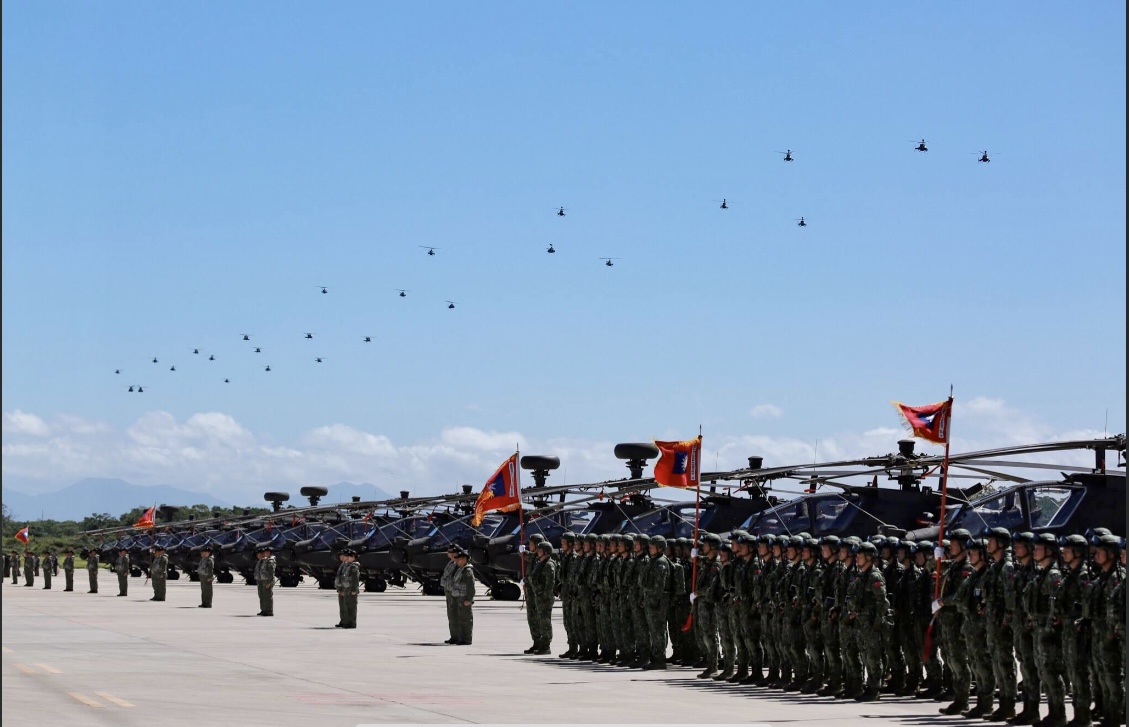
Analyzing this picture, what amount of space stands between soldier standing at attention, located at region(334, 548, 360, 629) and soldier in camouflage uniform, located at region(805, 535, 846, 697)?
1088 centimetres

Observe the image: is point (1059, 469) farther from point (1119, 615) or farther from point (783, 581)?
point (1119, 615)

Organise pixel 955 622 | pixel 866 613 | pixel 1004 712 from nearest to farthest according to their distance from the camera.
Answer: pixel 1004 712 → pixel 955 622 → pixel 866 613

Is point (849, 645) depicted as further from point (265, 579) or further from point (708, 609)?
point (265, 579)

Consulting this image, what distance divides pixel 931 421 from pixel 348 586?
12.2 m

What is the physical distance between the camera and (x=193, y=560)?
169 ft

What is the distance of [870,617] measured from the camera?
1427 cm

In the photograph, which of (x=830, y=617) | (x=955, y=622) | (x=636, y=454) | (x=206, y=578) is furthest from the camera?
(x=206, y=578)

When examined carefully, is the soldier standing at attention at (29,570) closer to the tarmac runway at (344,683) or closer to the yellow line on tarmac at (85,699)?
the tarmac runway at (344,683)

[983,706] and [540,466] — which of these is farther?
[540,466]

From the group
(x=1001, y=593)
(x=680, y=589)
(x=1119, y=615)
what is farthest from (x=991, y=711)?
(x=680, y=589)

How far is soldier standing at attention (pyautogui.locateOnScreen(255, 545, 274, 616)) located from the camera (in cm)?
2817

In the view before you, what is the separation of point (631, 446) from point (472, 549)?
438 centimetres

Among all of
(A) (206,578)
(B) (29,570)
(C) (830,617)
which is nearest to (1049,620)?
(C) (830,617)

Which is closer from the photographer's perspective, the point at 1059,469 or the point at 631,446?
the point at 1059,469
